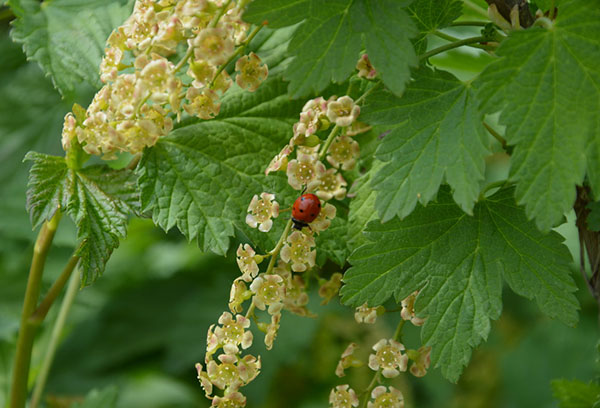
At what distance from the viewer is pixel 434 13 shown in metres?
0.77

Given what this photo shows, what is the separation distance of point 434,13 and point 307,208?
290 mm

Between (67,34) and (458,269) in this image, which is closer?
(458,269)

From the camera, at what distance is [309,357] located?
1.93 meters

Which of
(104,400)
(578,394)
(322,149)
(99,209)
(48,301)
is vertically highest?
(322,149)

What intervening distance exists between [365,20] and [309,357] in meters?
1.44

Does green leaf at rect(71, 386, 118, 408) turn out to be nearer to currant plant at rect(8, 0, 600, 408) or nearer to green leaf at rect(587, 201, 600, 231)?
currant plant at rect(8, 0, 600, 408)

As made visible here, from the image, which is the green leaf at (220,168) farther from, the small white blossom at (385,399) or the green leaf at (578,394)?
the green leaf at (578,394)

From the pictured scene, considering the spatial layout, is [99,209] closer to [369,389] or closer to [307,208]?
[307,208]

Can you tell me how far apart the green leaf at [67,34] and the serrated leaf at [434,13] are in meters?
0.50

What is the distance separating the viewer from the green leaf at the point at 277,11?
66 centimetres

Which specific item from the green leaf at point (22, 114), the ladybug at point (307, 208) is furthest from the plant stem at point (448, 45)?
the green leaf at point (22, 114)

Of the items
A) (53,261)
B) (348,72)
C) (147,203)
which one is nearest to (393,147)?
(348,72)

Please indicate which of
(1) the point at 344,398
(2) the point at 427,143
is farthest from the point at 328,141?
(1) the point at 344,398

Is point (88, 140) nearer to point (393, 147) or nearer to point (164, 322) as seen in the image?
point (393, 147)
